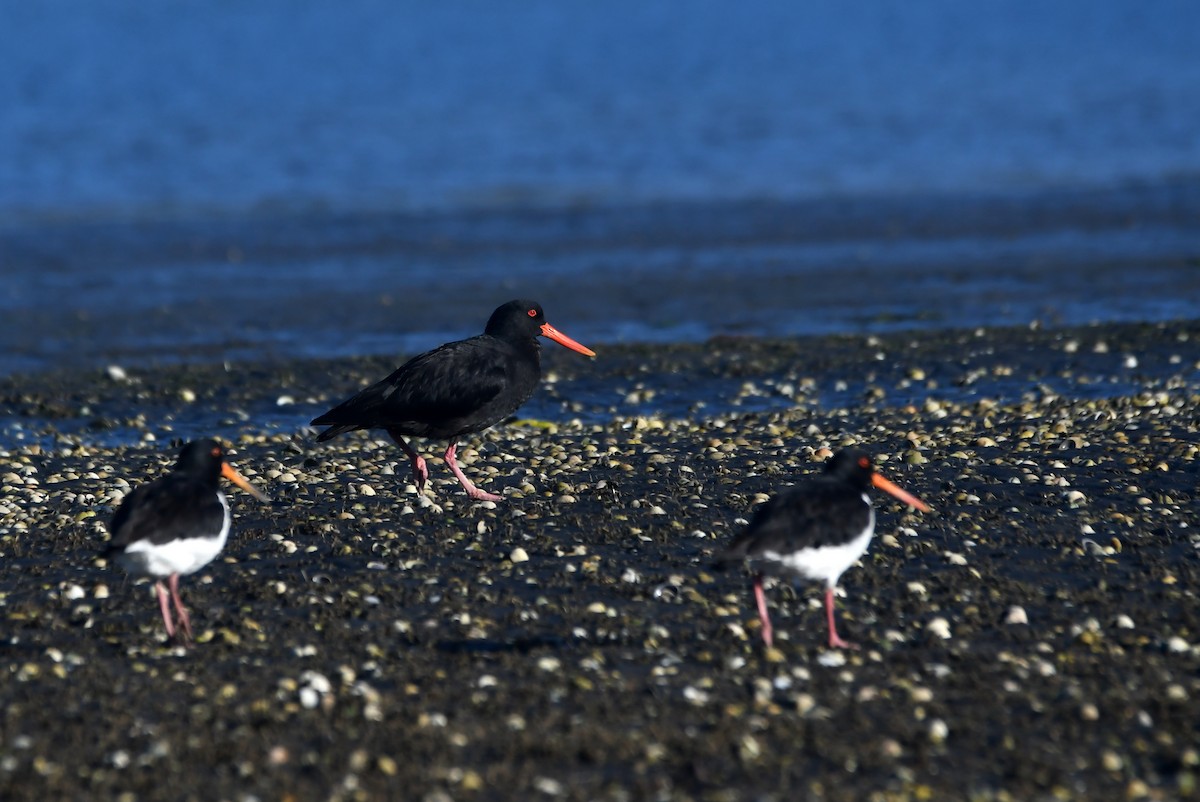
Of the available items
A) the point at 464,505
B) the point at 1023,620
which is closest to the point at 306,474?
the point at 464,505

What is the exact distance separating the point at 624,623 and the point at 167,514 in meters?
2.49

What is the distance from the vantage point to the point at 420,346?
60.7 ft

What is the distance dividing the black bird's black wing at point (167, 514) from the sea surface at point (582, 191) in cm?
963

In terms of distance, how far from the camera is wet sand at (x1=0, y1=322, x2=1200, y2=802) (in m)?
6.71

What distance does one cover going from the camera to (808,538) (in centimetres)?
799

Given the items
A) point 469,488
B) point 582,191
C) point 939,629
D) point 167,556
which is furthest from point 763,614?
point 582,191

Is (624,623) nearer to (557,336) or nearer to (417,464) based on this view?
(417,464)

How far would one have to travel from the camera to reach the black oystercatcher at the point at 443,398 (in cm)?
1170

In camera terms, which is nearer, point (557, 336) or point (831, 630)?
point (831, 630)

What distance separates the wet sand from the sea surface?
590 cm

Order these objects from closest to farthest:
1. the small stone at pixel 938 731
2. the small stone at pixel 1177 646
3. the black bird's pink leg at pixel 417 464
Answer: the small stone at pixel 938 731 < the small stone at pixel 1177 646 < the black bird's pink leg at pixel 417 464

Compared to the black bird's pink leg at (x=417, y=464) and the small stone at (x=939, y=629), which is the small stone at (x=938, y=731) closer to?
the small stone at (x=939, y=629)

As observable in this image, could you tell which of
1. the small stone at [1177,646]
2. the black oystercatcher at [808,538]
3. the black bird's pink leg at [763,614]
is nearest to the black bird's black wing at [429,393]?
the black oystercatcher at [808,538]

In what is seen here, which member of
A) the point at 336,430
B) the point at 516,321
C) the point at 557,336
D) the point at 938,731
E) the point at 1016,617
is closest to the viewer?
the point at 938,731
